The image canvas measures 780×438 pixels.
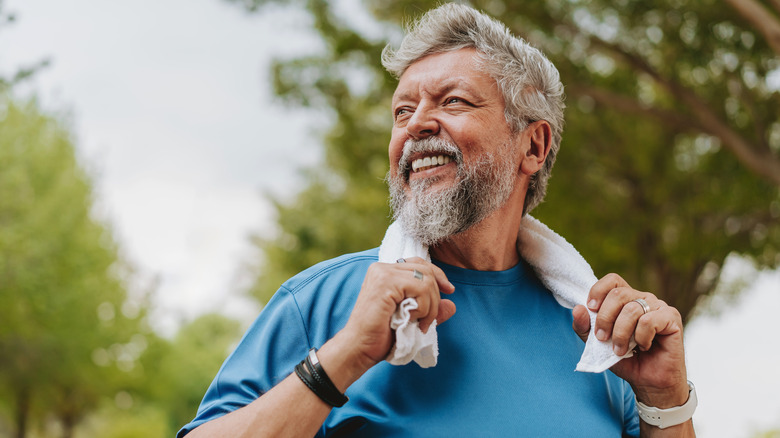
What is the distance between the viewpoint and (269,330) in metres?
1.95

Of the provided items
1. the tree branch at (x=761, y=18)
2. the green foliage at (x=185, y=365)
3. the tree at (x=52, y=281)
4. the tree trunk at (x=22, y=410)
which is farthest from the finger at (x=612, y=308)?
the tree trunk at (x=22, y=410)

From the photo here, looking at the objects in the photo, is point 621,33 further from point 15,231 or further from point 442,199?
point 15,231

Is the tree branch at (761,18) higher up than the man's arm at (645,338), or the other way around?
the man's arm at (645,338)

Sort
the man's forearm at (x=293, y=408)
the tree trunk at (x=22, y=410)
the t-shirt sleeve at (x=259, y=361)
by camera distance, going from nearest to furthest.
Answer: the man's forearm at (x=293, y=408) → the t-shirt sleeve at (x=259, y=361) → the tree trunk at (x=22, y=410)

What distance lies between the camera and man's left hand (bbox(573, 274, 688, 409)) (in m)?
2.00

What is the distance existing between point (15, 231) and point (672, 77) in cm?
1297

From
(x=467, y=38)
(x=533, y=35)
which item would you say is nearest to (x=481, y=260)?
(x=467, y=38)

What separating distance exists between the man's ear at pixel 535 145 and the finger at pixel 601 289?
1.91ft

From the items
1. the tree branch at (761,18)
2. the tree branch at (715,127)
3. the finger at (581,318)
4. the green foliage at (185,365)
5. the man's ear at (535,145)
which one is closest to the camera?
the finger at (581,318)

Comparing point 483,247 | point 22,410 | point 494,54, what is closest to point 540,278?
point 483,247

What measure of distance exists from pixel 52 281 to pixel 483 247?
18047 mm

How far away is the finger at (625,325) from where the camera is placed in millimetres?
1985

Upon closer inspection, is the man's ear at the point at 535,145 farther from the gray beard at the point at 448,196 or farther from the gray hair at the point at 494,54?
the gray beard at the point at 448,196

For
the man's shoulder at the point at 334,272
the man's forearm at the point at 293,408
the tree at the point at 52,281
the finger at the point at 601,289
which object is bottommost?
the tree at the point at 52,281
